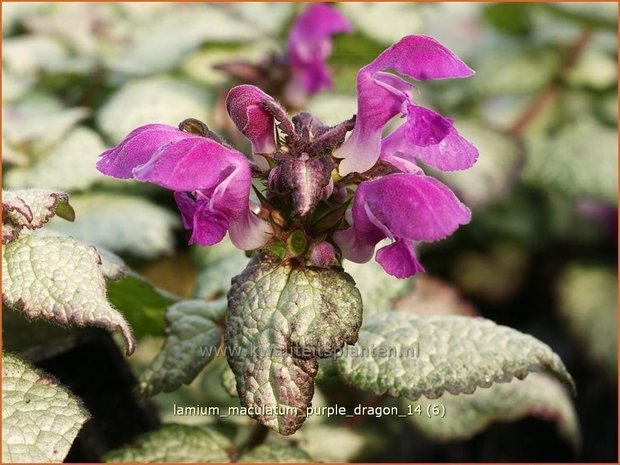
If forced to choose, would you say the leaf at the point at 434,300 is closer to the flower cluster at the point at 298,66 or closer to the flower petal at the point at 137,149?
the flower cluster at the point at 298,66

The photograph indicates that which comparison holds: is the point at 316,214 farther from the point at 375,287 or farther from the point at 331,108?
the point at 331,108

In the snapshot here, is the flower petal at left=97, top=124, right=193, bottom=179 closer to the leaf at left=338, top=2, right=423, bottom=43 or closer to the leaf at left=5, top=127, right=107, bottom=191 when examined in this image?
the leaf at left=5, top=127, right=107, bottom=191

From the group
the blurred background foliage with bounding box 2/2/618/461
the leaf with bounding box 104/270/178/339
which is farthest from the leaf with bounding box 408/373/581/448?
the leaf with bounding box 104/270/178/339

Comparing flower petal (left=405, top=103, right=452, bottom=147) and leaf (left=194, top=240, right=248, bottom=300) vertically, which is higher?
flower petal (left=405, top=103, right=452, bottom=147)

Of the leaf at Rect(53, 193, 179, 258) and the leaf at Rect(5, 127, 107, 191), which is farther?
the leaf at Rect(5, 127, 107, 191)

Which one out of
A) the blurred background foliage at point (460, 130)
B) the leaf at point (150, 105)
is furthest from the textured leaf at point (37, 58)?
the leaf at point (150, 105)

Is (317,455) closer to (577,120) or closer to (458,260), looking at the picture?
(458,260)
